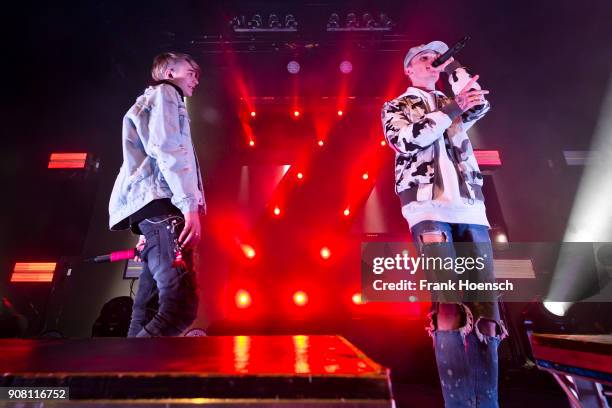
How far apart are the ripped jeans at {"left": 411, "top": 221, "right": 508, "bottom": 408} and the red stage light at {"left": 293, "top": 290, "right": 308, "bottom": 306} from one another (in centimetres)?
346

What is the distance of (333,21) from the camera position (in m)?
5.55

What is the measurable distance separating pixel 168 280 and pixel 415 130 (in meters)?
1.48

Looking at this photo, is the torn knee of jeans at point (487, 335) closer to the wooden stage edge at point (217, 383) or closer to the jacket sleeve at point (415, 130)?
the jacket sleeve at point (415, 130)

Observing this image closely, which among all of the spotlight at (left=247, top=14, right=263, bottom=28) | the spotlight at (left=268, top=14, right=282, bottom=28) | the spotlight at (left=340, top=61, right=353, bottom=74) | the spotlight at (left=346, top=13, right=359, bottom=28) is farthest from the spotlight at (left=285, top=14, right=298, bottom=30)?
the spotlight at (left=340, top=61, right=353, bottom=74)

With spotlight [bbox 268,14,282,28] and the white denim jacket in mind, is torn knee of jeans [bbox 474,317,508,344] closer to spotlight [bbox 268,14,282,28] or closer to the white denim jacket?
the white denim jacket

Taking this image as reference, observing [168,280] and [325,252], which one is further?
[325,252]

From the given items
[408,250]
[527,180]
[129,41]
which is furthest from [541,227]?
[129,41]

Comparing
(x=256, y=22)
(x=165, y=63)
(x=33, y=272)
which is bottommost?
(x=33, y=272)

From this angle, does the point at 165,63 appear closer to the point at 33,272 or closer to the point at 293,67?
the point at 293,67

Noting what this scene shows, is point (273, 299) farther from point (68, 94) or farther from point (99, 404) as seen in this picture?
point (68, 94)

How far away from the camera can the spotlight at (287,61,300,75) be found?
600 centimetres

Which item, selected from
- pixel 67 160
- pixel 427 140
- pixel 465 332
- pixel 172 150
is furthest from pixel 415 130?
pixel 67 160

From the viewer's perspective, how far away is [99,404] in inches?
21.2

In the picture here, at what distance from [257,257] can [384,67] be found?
3.97 metres
